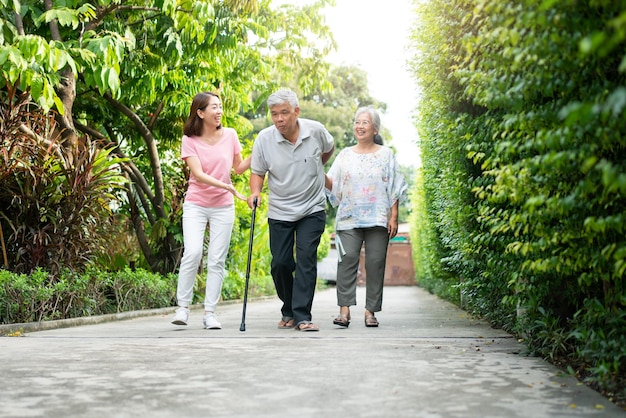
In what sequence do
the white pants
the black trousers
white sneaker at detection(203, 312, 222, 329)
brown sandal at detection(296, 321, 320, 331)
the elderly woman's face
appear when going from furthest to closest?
the elderly woman's face
the white pants
white sneaker at detection(203, 312, 222, 329)
the black trousers
brown sandal at detection(296, 321, 320, 331)

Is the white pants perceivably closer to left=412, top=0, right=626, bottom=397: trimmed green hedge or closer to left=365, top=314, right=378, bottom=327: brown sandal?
left=365, top=314, right=378, bottom=327: brown sandal

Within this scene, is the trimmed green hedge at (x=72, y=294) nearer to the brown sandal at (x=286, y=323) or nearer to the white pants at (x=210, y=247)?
the white pants at (x=210, y=247)

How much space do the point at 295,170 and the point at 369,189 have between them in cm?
76

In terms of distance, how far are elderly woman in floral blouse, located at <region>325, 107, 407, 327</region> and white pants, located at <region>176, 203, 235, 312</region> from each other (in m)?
1.03

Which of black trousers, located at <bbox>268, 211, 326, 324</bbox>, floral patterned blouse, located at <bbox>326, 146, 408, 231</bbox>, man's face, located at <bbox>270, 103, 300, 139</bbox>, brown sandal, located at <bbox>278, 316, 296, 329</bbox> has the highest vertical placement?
man's face, located at <bbox>270, 103, 300, 139</bbox>

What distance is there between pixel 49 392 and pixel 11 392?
169 mm

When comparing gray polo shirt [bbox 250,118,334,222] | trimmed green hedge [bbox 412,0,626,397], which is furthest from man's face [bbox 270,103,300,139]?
trimmed green hedge [bbox 412,0,626,397]

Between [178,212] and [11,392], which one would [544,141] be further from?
[178,212]

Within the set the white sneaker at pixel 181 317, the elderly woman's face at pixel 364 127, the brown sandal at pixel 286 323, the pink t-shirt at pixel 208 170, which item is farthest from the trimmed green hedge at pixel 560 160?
the white sneaker at pixel 181 317

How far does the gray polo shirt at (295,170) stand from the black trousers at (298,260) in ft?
0.31

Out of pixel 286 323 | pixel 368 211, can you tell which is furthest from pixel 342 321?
pixel 368 211

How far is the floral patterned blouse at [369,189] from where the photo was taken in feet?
22.9

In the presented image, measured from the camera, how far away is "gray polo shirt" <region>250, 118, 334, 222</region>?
261 inches

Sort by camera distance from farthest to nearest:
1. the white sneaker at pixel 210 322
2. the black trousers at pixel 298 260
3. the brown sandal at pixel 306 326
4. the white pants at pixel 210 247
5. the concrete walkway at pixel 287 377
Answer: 1. the white pants at pixel 210 247
2. the white sneaker at pixel 210 322
3. the black trousers at pixel 298 260
4. the brown sandal at pixel 306 326
5. the concrete walkway at pixel 287 377
